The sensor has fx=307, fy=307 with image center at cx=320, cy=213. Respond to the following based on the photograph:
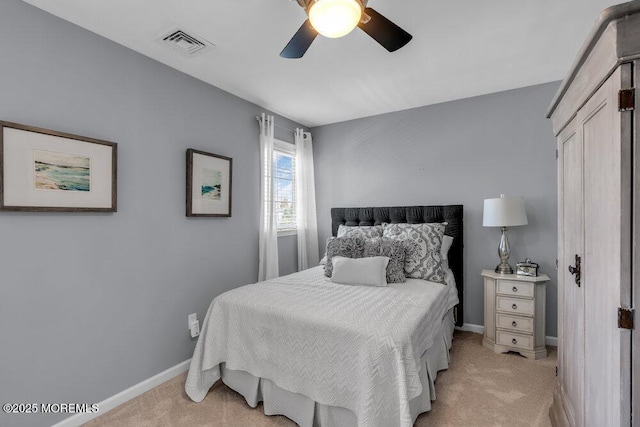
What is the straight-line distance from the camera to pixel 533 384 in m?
2.25

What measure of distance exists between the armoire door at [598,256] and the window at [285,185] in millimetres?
2746

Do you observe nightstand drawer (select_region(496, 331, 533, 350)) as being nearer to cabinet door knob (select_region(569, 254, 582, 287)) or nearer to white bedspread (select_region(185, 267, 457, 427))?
white bedspread (select_region(185, 267, 457, 427))

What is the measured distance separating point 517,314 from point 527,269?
41 cm

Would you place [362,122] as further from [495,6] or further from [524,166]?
[495,6]

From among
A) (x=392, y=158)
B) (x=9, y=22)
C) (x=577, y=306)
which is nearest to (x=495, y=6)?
(x=577, y=306)

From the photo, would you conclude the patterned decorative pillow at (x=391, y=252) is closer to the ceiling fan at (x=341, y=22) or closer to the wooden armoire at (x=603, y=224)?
the wooden armoire at (x=603, y=224)

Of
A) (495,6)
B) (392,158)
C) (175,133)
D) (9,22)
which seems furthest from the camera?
(392,158)

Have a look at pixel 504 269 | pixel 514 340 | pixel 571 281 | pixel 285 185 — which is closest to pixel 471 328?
pixel 514 340

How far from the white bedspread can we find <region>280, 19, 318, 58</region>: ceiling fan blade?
151 cm

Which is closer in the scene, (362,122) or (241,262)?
(241,262)

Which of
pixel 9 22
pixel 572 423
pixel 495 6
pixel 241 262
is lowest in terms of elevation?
pixel 572 423

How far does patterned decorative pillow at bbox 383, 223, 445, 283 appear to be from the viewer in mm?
2695

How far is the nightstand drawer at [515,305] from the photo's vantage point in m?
2.66

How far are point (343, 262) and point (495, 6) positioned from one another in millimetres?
2002
